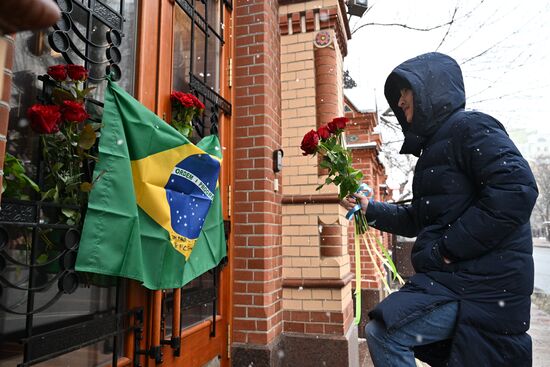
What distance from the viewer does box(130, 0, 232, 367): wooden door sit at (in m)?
2.39

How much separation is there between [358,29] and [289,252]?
10.7 metres

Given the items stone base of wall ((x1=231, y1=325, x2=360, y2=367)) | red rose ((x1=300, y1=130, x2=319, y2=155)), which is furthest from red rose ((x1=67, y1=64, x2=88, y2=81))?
stone base of wall ((x1=231, y1=325, x2=360, y2=367))

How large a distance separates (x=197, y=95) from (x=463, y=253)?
7.01 feet

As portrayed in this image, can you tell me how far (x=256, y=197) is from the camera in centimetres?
352

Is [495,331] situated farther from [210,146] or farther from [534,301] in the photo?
[534,301]

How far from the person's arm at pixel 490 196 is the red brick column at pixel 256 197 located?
190 cm

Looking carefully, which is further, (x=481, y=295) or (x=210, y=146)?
(x=210, y=146)

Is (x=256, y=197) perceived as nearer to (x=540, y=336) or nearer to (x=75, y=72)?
(x=75, y=72)

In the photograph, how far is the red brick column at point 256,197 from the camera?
3385 millimetres

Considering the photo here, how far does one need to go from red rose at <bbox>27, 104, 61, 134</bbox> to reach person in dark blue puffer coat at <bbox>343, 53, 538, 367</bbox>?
160 cm

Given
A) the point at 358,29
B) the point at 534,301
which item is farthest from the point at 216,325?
the point at 358,29

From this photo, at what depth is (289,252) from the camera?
3.90 metres

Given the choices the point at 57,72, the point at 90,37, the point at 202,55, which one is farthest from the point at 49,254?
the point at 202,55

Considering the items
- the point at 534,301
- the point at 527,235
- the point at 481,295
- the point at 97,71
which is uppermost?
the point at 97,71
